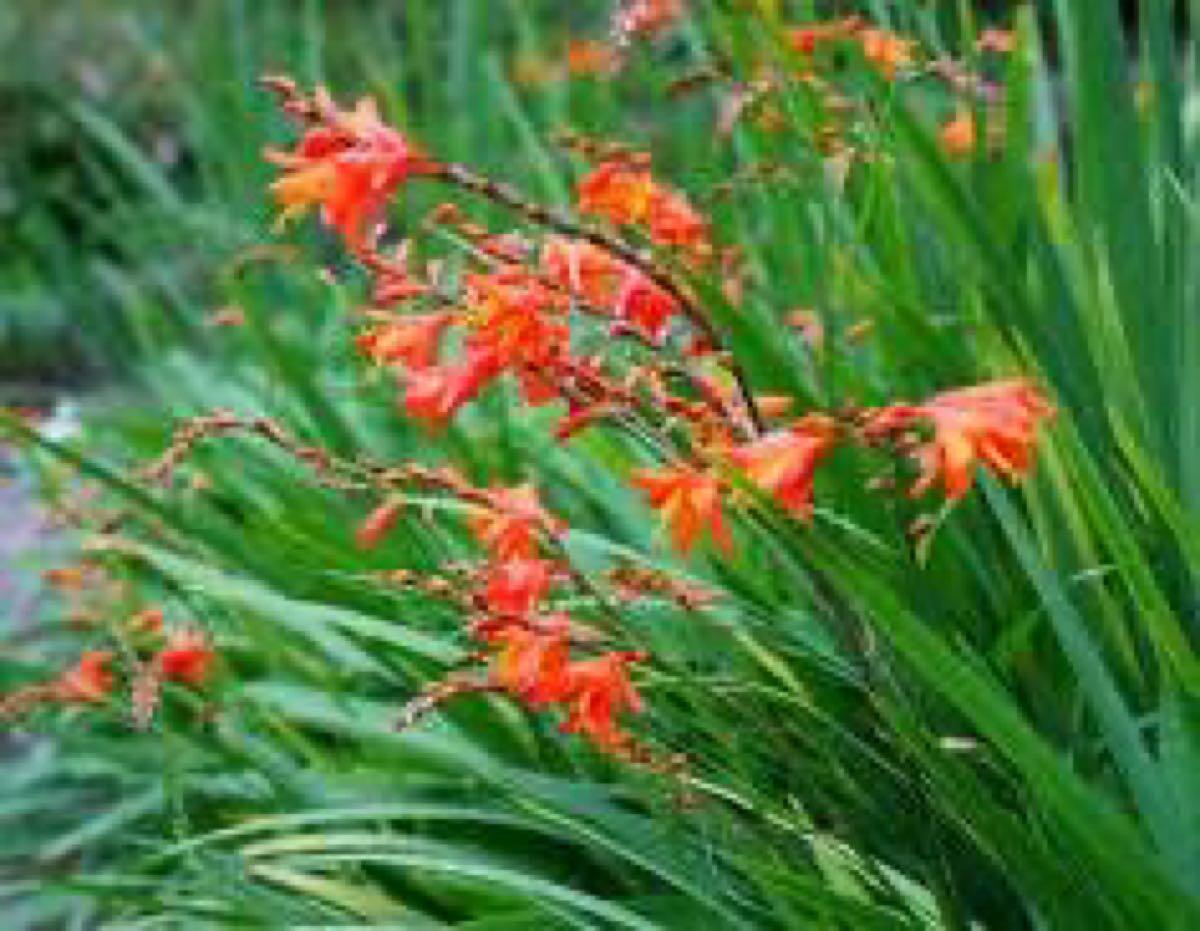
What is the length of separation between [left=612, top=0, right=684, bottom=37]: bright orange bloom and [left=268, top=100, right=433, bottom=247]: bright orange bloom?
0.89 feet

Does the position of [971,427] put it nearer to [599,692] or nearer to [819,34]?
[599,692]

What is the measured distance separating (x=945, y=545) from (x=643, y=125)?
3368mm

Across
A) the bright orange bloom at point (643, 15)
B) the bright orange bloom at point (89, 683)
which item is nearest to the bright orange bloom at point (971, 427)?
the bright orange bloom at point (643, 15)

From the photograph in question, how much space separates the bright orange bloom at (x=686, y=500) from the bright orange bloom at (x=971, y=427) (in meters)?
0.12

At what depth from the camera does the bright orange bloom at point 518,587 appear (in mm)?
1673

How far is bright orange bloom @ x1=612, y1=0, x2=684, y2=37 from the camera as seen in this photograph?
183 cm

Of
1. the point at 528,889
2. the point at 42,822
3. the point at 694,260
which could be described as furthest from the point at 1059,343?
the point at 42,822

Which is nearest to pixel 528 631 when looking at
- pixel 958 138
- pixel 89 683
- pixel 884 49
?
pixel 884 49

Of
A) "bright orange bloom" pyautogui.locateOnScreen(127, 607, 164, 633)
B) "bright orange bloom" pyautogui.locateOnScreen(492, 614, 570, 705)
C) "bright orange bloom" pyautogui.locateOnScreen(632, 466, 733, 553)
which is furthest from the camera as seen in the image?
"bright orange bloom" pyautogui.locateOnScreen(127, 607, 164, 633)

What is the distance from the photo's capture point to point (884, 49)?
2.40 meters

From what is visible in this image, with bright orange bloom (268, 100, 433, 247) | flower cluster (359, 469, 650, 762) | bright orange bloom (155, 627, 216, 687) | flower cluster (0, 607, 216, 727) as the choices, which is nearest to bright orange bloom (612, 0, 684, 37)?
bright orange bloom (268, 100, 433, 247)

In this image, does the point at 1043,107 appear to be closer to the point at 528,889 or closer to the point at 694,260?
the point at 694,260

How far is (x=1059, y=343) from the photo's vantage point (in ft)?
7.25

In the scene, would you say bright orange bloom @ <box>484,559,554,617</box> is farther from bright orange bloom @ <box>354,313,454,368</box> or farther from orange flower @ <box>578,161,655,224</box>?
orange flower @ <box>578,161,655,224</box>
